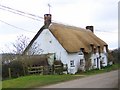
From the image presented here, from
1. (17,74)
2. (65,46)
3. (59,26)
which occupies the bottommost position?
(17,74)

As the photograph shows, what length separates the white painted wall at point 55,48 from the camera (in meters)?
48.5

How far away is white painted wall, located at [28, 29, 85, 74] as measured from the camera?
48.5 meters

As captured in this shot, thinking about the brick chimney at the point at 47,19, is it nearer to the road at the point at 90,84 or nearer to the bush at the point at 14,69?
the bush at the point at 14,69

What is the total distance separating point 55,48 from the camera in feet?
162

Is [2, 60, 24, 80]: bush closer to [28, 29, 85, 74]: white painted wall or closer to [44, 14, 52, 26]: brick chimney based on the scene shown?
[28, 29, 85, 74]: white painted wall

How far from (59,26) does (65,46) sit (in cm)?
557

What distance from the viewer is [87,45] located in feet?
181

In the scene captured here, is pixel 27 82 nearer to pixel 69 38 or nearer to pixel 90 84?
pixel 90 84

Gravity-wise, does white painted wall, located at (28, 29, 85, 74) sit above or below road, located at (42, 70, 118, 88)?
above

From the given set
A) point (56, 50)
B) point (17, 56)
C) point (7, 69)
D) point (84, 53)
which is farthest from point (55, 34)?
point (7, 69)

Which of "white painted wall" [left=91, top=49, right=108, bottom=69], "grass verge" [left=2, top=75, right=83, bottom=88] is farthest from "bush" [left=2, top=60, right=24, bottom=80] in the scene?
"white painted wall" [left=91, top=49, right=108, bottom=69]

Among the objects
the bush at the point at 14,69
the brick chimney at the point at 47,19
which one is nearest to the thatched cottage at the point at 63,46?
the brick chimney at the point at 47,19

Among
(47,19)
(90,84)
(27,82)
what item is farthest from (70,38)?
(90,84)

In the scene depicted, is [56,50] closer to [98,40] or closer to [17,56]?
[17,56]
